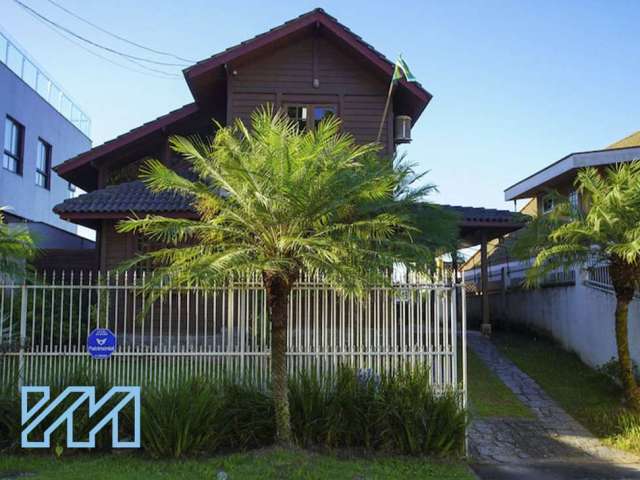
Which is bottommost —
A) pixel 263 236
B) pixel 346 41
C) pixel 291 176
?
pixel 263 236

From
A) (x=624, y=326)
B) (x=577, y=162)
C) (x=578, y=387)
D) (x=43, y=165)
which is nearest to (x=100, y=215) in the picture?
(x=578, y=387)

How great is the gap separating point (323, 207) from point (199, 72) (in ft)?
26.6

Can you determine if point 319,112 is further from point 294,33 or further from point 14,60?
point 14,60

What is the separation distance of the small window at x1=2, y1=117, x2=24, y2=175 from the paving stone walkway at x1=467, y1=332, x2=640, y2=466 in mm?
15872

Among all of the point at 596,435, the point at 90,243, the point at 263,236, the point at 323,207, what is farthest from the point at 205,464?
the point at 90,243

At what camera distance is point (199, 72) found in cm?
1361

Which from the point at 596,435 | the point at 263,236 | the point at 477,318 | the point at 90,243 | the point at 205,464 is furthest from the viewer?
the point at 90,243

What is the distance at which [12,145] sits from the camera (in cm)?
1909

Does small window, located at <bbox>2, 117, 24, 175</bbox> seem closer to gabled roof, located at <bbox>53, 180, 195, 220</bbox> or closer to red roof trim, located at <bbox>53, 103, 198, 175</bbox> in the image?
red roof trim, located at <bbox>53, 103, 198, 175</bbox>

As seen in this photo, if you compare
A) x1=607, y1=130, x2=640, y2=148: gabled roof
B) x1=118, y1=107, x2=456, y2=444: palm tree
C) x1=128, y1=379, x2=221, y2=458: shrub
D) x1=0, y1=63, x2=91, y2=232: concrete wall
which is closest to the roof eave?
x1=607, y1=130, x2=640, y2=148: gabled roof

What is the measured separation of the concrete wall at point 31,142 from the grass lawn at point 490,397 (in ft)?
46.0

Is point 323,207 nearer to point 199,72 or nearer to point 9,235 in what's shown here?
point 9,235

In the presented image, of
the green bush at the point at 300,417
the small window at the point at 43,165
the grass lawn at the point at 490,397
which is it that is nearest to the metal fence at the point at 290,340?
the green bush at the point at 300,417

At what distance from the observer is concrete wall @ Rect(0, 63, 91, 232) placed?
18359 millimetres
